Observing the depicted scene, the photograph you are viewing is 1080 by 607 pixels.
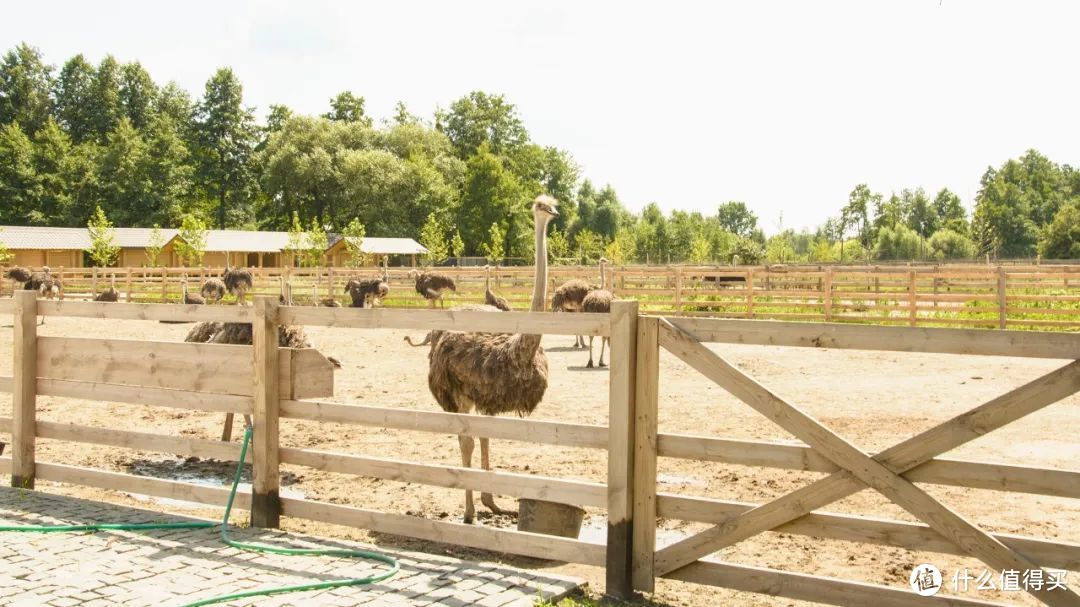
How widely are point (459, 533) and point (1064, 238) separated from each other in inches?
3064

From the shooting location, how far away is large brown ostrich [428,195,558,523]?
5953 millimetres

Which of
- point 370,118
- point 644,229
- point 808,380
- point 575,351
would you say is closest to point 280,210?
point 370,118

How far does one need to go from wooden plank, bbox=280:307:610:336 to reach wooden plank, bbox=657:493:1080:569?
2.85 ft

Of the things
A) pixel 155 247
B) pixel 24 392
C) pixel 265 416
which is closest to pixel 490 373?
pixel 265 416

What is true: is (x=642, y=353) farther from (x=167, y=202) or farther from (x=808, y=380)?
(x=167, y=202)

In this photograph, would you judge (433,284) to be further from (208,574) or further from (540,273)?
(208,574)

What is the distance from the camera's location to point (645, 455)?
14.0ft

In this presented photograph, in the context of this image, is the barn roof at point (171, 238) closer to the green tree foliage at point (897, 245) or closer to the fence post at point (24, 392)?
the green tree foliage at point (897, 245)

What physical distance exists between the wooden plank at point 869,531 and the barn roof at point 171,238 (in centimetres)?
5441

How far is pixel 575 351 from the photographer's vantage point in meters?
16.3

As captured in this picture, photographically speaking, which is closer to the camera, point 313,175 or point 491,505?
point 491,505

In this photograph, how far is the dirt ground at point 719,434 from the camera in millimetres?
5227

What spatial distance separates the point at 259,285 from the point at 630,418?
3085 centimetres

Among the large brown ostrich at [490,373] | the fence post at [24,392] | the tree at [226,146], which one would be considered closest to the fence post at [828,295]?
the large brown ostrich at [490,373]
